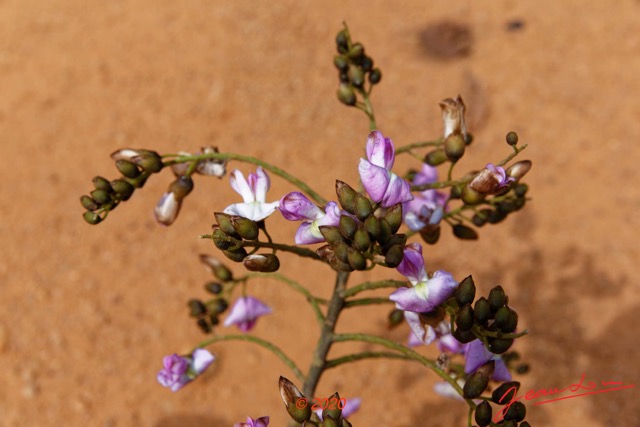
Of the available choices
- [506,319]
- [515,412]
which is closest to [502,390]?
[515,412]

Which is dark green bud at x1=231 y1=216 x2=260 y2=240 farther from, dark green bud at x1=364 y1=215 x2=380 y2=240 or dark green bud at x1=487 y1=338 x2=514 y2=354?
dark green bud at x1=487 y1=338 x2=514 y2=354

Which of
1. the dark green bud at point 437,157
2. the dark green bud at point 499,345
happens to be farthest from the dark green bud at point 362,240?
the dark green bud at point 437,157

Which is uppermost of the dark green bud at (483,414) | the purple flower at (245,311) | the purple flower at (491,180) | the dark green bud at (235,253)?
the purple flower at (491,180)

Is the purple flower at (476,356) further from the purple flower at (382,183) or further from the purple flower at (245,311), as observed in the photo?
the purple flower at (245,311)

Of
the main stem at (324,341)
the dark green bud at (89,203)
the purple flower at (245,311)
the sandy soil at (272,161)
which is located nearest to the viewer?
the dark green bud at (89,203)

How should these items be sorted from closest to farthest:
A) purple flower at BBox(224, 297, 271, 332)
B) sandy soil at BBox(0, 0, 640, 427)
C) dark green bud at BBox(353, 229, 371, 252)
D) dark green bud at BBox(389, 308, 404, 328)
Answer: dark green bud at BBox(353, 229, 371, 252) < dark green bud at BBox(389, 308, 404, 328) < purple flower at BBox(224, 297, 271, 332) < sandy soil at BBox(0, 0, 640, 427)

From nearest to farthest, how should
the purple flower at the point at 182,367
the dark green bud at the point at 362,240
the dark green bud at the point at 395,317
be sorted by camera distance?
the dark green bud at the point at 362,240, the purple flower at the point at 182,367, the dark green bud at the point at 395,317

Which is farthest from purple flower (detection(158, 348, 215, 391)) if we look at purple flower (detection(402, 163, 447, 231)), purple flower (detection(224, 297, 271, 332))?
purple flower (detection(402, 163, 447, 231))

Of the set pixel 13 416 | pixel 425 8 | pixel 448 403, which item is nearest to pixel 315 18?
pixel 425 8
